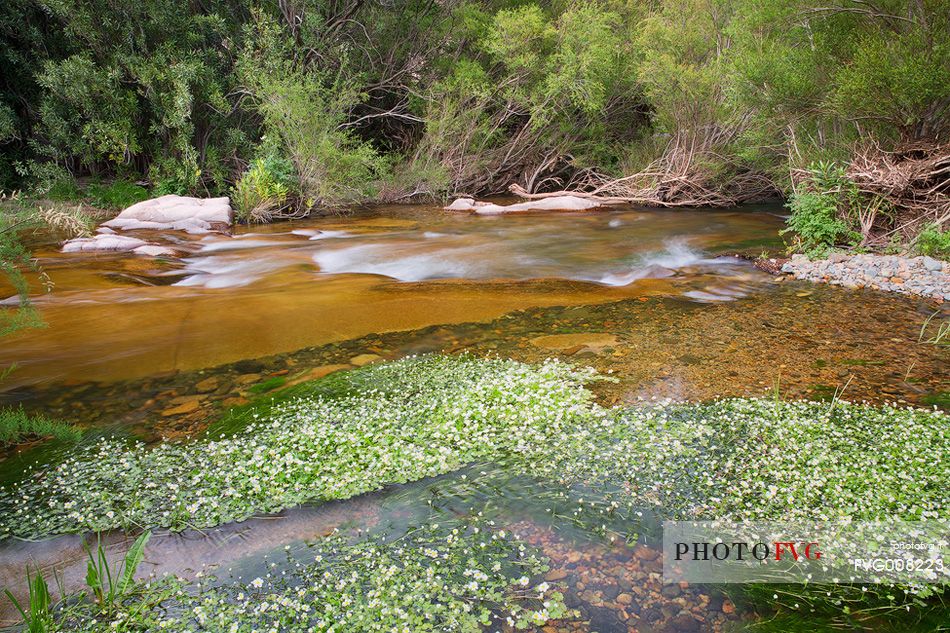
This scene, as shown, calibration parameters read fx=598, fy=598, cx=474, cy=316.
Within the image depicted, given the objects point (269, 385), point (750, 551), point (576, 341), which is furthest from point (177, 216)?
point (750, 551)

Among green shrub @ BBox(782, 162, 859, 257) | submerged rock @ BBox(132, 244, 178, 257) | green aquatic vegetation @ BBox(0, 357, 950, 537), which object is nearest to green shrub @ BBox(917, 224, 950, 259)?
green shrub @ BBox(782, 162, 859, 257)

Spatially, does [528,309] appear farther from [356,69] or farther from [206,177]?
[356,69]

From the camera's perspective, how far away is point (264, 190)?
1927cm

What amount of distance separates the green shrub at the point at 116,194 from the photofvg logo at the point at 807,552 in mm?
21843

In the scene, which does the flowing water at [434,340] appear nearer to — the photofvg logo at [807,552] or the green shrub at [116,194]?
the photofvg logo at [807,552]

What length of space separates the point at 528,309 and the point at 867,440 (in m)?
5.20

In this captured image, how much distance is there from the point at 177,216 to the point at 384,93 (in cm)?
1178

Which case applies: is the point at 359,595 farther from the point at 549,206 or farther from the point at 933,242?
the point at 549,206

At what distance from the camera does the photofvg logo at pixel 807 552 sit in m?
3.74

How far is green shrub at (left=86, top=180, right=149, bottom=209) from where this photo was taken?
20.6 m

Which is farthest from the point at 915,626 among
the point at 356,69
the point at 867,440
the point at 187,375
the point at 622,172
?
the point at 356,69

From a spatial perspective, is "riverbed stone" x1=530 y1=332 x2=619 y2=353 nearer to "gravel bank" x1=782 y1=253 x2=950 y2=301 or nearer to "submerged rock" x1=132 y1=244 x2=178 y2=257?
"gravel bank" x1=782 y1=253 x2=950 y2=301

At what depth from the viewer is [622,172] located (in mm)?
25047

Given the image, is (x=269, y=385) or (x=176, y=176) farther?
(x=176, y=176)
